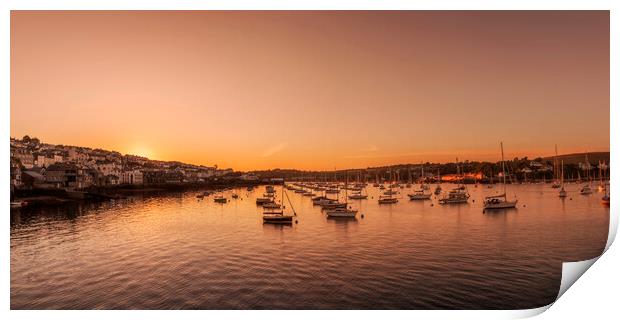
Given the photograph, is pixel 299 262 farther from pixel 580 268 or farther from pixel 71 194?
pixel 71 194

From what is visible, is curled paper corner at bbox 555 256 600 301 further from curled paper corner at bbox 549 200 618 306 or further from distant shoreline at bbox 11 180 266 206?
distant shoreline at bbox 11 180 266 206

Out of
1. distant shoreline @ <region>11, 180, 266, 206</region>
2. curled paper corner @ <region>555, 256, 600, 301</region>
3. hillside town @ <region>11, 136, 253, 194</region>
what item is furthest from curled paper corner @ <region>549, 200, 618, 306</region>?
distant shoreline @ <region>11, 180, 266, 206</region>

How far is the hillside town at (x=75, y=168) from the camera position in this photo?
58.7ft

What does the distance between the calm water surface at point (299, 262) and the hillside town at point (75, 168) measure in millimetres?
3201
